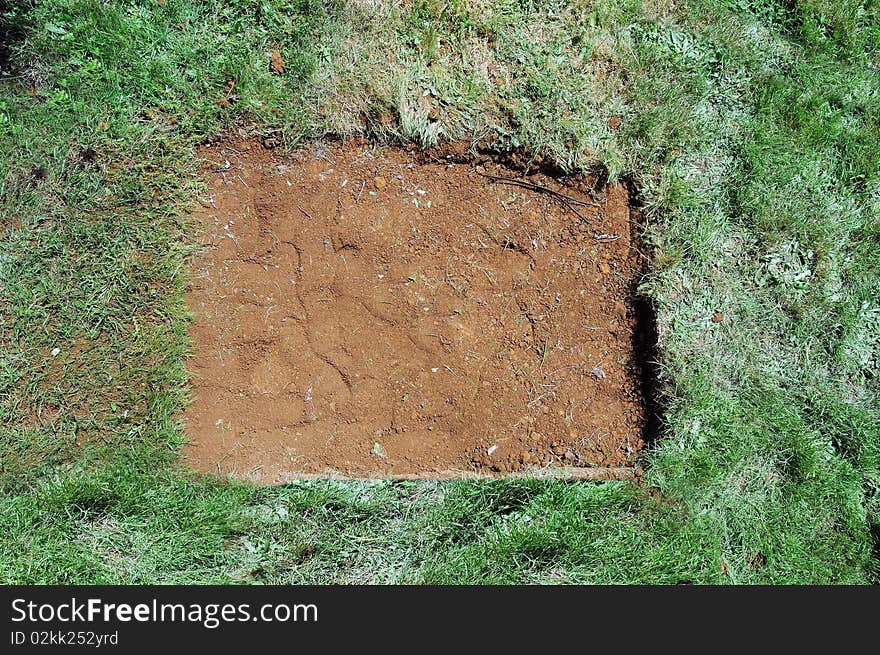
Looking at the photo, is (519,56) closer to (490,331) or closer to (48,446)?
(490,331)

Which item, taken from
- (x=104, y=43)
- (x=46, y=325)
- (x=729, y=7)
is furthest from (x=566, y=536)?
(x=104, y=43)

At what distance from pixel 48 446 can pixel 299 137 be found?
73.5 inches

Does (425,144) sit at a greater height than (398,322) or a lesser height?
greater

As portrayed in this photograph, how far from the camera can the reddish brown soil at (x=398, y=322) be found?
8.82 ft

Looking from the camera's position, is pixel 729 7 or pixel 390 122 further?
pixel 729 7

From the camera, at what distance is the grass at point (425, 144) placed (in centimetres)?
267

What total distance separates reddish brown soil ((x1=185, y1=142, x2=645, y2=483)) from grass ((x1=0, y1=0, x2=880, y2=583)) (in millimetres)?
142

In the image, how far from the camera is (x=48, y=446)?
2.67 m

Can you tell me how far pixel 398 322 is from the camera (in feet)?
8.93

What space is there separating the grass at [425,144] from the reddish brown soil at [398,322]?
0.47 feet

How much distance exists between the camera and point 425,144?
2.80 m

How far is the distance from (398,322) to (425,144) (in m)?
0.88

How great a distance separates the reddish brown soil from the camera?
8.82 feet

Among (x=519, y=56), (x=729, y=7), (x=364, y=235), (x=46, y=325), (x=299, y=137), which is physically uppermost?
(x=729, y=7)
